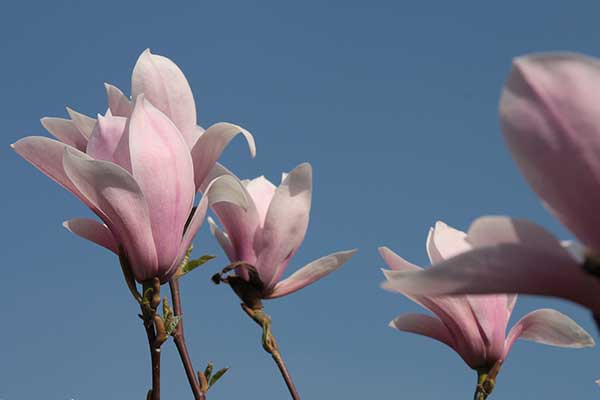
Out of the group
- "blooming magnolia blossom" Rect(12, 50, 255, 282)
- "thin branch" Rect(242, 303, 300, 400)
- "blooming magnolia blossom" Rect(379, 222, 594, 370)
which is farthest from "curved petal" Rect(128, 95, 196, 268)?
"blooming magnolia blossom" Rect(379, 222, 594, 370)

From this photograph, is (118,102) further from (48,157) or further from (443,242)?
(443,242)

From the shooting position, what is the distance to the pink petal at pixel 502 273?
69 centimetres

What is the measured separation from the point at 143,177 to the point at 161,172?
0.04 m

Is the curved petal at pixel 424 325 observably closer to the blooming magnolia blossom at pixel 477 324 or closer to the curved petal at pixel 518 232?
the blooming magnolia blossom at pixel 477 324

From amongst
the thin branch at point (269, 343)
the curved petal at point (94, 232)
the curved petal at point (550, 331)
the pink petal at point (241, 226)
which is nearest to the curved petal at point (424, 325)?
the curved petal at point (550, 331)

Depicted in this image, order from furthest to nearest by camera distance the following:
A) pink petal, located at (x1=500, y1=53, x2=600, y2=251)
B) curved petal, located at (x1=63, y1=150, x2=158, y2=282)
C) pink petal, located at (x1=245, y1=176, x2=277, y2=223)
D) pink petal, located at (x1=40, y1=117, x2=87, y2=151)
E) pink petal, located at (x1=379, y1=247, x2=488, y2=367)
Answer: pink petal, located at (x1=245, y1=176, x2=277, y2=223) → pink petal, located at (x1=40, y1=117, x2=87, y2=151) → pink petal, located at (x1=379, y1=247, x2=488, y2=367) → curved petal, located at (x1=63, y1=150, x2=158, y2=282) → pink petal, located at (x1=500, y1=53, x2=600, y2=251)

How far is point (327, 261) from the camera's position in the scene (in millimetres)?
1892

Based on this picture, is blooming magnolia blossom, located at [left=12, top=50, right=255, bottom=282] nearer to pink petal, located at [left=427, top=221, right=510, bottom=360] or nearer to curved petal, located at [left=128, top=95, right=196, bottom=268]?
curved petal, located at [left=128, top=95, right=196, bottom=268]

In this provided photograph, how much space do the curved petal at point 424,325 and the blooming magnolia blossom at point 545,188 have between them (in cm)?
107

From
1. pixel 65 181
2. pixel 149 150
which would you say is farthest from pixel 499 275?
pixel 65 181

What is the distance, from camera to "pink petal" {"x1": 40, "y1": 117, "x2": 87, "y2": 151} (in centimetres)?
181

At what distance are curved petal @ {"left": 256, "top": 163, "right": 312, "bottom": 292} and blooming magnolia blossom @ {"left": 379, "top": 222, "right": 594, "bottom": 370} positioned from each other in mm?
318

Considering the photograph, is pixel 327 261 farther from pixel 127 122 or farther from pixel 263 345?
pixel 127 122

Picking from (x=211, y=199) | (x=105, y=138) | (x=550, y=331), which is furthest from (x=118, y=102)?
(x=550, y=331)
